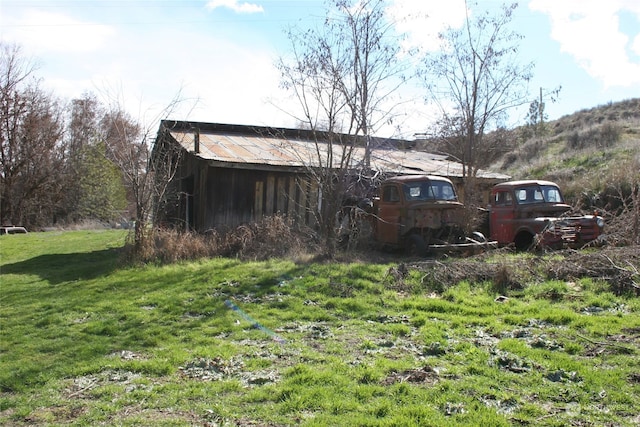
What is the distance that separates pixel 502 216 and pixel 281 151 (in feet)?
23.6

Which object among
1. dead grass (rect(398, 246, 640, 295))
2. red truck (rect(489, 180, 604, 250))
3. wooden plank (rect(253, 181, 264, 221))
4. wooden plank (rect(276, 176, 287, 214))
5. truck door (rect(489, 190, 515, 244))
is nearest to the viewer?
dead grass (rect(398, 246, 640, 295))

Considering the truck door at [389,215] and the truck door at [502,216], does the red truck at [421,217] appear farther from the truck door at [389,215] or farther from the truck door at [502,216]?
the truck door at [502,216]

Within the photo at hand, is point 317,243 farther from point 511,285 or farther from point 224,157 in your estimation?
point 511,285

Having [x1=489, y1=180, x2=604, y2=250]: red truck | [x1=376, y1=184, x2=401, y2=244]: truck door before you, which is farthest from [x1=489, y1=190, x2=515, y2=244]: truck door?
[x1=376, y1=184, x2=401, y2=244]: truck door

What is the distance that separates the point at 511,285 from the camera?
940cm

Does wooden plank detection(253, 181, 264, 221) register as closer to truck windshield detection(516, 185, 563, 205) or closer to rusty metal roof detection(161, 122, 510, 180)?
rusty metal roof detection(161, 122, 510, 180)

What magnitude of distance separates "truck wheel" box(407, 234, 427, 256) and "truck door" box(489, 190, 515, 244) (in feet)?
8.97

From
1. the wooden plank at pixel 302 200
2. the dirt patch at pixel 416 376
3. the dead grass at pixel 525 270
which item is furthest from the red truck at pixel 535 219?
the dirt patch at pixel 416 376

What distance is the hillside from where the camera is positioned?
1955 centimetres

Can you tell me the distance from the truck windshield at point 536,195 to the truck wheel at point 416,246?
3.32 meters

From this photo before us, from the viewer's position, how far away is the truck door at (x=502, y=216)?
1436 cm

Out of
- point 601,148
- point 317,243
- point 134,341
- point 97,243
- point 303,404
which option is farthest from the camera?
point 601,148

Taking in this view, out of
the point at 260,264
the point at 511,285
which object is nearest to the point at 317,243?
the point at 260,264

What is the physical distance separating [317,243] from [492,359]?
7737 millimetres
